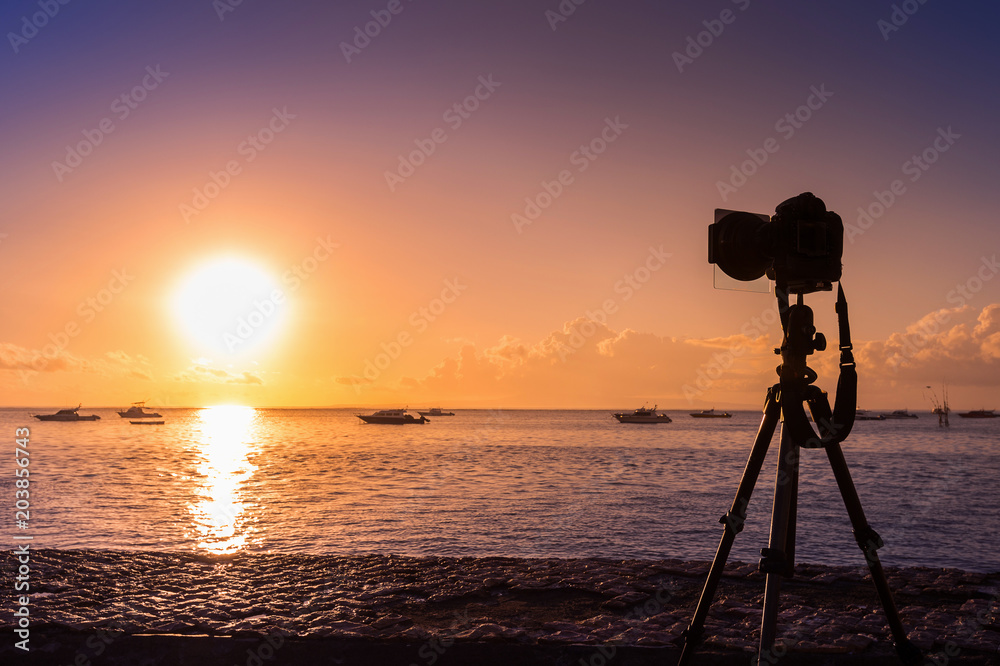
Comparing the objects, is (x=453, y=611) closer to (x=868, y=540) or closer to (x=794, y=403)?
(x=868, y=540)

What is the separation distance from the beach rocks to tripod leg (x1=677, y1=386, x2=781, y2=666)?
2.81 feet

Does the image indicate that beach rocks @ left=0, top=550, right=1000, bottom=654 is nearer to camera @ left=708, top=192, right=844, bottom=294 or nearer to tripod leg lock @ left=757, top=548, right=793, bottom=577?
tripod leg lock @ left=757, top=548, right=793, bottom=577

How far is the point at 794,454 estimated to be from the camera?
293 cm

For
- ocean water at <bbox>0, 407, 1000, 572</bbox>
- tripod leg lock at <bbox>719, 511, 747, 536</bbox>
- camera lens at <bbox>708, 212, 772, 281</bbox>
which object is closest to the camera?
tripod leg lock at <bbox>719, 511, 747, 536</bbox>

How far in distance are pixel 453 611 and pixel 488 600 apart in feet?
1.28

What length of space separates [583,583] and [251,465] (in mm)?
33881

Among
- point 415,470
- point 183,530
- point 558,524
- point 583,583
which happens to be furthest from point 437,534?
point 415,470

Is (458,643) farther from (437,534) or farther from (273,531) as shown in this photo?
(273,531)

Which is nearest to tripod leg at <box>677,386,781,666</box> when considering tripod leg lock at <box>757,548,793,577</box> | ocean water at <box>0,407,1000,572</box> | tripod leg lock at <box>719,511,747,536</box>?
tripod leg lock at <box>719,511,747,536</box>

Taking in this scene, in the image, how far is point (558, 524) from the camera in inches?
591

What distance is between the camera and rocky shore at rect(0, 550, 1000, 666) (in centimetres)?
374

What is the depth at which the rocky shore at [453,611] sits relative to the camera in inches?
147

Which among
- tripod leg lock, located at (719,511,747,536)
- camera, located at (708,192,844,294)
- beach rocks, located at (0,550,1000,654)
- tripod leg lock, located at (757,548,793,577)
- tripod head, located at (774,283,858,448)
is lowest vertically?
beach rocks, located at (0,550,1000,654)

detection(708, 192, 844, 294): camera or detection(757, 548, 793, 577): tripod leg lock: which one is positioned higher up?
detection(708, 192, 844, 294): camera
